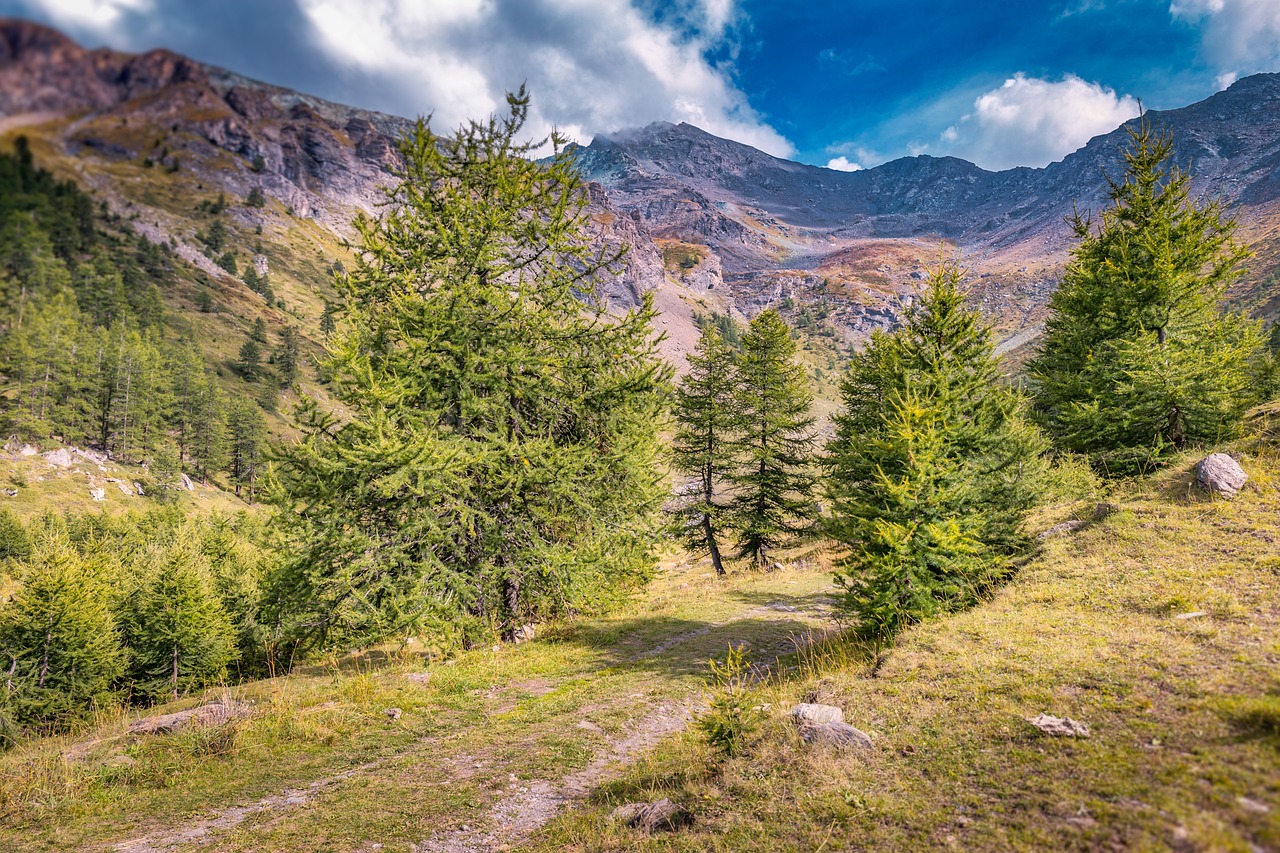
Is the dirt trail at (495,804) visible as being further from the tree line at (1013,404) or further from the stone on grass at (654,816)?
the tree line at (1013,404)

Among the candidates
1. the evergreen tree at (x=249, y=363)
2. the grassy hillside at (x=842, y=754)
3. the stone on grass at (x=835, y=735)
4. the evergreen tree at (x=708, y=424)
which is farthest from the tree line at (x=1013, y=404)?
the evergreen tree at (x=249, y=363)

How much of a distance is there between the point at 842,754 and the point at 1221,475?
1159 centimetres

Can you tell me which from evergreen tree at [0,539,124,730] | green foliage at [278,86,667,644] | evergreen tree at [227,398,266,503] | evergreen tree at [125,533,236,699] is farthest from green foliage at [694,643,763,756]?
evergreen tree at [227,398,266,503]

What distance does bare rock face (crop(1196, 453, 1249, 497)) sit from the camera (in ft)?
35.9

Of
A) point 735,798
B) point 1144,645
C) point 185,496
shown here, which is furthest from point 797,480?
point 185,496

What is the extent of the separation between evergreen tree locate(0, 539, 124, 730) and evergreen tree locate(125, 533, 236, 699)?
5.01 feet

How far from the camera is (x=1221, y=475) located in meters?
11.1

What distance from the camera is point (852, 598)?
10281mm

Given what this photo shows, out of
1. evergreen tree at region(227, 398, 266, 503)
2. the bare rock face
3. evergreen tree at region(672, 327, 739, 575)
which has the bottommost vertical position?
the bare rock face

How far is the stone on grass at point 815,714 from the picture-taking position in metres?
6.89

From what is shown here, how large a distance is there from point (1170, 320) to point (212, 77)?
22.3 meters

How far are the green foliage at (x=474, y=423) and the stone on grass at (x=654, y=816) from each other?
240 inches

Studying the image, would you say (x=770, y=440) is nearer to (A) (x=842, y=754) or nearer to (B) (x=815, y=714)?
(B) (x=815, y=714)

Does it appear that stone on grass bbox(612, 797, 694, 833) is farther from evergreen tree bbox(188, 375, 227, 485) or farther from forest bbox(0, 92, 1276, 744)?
evergreen tree bbox(188, 375, 227, 485)
